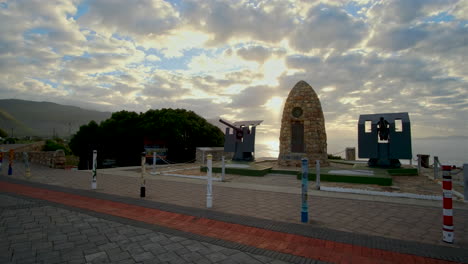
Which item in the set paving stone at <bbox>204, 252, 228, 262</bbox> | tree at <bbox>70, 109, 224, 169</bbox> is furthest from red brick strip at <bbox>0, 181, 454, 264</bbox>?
tree at <bbox>70, 109, 224, 169</bbox>

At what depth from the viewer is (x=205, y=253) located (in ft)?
12.1

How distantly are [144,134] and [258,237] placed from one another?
72.3 ft

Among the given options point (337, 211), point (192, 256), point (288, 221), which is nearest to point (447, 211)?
point (337, 211)

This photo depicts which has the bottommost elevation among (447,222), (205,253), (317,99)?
(205,253)

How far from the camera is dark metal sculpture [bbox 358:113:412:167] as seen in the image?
12.7 metres

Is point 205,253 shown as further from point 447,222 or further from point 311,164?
point 311,164

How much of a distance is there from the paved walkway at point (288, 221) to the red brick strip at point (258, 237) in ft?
0.05

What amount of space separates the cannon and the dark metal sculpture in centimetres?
636

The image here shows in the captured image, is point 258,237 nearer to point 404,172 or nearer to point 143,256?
point 143,256

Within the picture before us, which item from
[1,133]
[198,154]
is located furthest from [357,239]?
[1,133]

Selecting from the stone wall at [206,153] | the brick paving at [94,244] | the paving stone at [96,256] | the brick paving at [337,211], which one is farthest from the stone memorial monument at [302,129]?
the paving stone at [96,256]

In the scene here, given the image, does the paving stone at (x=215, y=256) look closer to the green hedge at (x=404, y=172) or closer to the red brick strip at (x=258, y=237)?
the red brick strip at (x=258, y=237)

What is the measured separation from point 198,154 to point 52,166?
375 inches

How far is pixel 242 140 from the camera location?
16.9 metres
